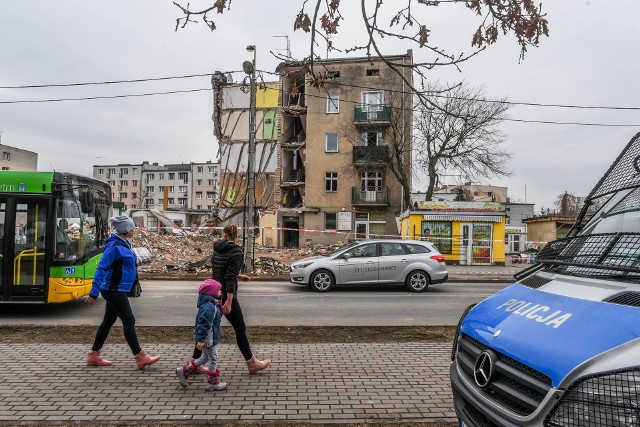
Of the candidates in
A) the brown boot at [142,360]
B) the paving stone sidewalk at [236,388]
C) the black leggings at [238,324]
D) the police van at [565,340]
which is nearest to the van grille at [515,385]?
the police van at [565,340]

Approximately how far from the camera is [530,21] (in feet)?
11.3

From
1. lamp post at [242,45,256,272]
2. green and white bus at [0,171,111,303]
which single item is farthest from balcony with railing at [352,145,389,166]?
green and white bus at [0,171,111,303]

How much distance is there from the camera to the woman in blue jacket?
5.70 metres

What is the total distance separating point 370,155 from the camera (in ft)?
127

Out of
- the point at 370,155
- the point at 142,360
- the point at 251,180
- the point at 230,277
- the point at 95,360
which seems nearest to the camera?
the point at 230,277

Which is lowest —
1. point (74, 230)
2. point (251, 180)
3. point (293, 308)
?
point (293, 308)

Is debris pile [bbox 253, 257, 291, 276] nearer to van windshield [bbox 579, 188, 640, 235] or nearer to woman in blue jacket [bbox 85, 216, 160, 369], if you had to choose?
woman in blue jacket [bbox 85, 216, 160, 369]

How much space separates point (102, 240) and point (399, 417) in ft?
→ 29.5

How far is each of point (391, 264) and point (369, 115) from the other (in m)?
27.2

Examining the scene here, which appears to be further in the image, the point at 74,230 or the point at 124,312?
the point at 74,230

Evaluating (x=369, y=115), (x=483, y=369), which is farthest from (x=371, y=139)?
(x=483, y=369)

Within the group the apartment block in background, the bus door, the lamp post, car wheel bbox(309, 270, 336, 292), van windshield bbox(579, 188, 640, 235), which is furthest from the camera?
the apartment block in background

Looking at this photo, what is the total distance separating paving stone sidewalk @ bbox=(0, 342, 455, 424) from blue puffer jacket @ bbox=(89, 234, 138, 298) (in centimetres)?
94

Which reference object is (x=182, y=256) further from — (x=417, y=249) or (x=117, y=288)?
(x=117, y=288)
